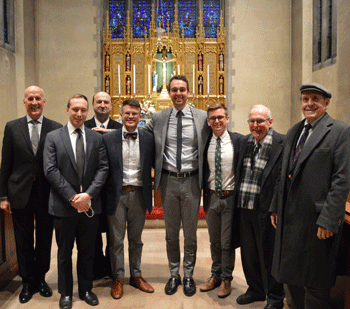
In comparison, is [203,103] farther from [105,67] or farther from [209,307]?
[209,307]

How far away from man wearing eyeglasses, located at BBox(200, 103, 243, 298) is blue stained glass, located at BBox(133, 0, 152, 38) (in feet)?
20.2

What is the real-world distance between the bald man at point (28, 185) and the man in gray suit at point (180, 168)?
931mm

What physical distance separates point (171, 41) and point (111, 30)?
4.97ft

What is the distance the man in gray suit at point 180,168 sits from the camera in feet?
9.20

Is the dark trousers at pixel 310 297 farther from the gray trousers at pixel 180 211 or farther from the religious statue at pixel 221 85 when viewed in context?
the religious statue at pixel 221 85

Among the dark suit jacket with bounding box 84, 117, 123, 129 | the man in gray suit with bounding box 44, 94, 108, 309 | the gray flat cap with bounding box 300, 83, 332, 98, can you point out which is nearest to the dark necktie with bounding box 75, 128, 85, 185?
the man in gray suit with bounding box 44, 94, 108, 309

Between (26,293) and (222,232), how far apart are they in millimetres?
1653

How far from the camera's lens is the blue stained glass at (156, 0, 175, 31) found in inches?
324

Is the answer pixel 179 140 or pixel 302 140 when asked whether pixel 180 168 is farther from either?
pixel 302 140

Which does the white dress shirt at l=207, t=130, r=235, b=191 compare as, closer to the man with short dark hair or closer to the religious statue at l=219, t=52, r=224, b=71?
the man with short dark hair

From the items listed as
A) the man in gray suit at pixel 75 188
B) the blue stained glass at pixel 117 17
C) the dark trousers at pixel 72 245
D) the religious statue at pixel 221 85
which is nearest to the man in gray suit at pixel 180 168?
the man in gray suit at pixel 75 188

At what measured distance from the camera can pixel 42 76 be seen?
7895 mm

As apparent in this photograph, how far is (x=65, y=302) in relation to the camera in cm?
258

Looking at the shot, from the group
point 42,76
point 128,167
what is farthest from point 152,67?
point 128,167
